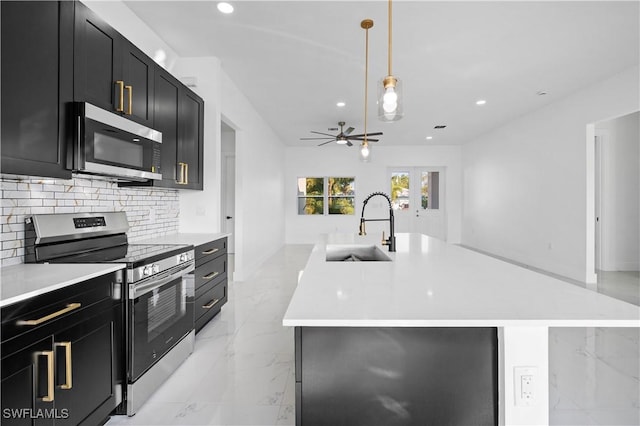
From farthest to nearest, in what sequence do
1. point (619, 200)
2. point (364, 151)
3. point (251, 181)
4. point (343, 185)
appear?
point (343, 185), point (619, 200), point (251, 181), point (364, 151)

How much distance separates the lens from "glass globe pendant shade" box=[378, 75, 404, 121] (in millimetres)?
1836

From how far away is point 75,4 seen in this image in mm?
1746

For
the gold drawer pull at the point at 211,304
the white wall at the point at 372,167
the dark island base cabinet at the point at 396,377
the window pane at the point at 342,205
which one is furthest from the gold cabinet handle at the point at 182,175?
the window pane at the point at 342,205

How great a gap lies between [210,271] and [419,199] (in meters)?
7.28

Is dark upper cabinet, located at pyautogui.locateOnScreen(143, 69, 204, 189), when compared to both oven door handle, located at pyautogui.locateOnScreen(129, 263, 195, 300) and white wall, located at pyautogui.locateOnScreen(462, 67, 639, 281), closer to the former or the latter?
oven door handle, located at pyautogui.locateOnScreen(129, 263, 195, 300)

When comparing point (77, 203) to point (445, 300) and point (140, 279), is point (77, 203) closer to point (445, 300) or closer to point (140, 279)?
point (140, 279)

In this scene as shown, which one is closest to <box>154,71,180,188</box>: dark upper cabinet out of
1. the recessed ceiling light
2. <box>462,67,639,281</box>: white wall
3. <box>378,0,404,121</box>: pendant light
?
the recessed ceiling light

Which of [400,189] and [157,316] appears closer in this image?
[157,316]

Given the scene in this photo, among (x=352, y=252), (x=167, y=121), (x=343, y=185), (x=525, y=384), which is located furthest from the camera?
(x=343, y=185)

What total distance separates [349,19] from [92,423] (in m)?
3.32

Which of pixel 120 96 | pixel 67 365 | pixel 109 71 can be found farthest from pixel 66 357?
pixel 109 71

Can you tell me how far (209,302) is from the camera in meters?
3.03

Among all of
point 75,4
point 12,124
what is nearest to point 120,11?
point 75,4

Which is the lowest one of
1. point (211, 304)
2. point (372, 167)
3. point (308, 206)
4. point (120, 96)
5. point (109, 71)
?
point (211, 304)
